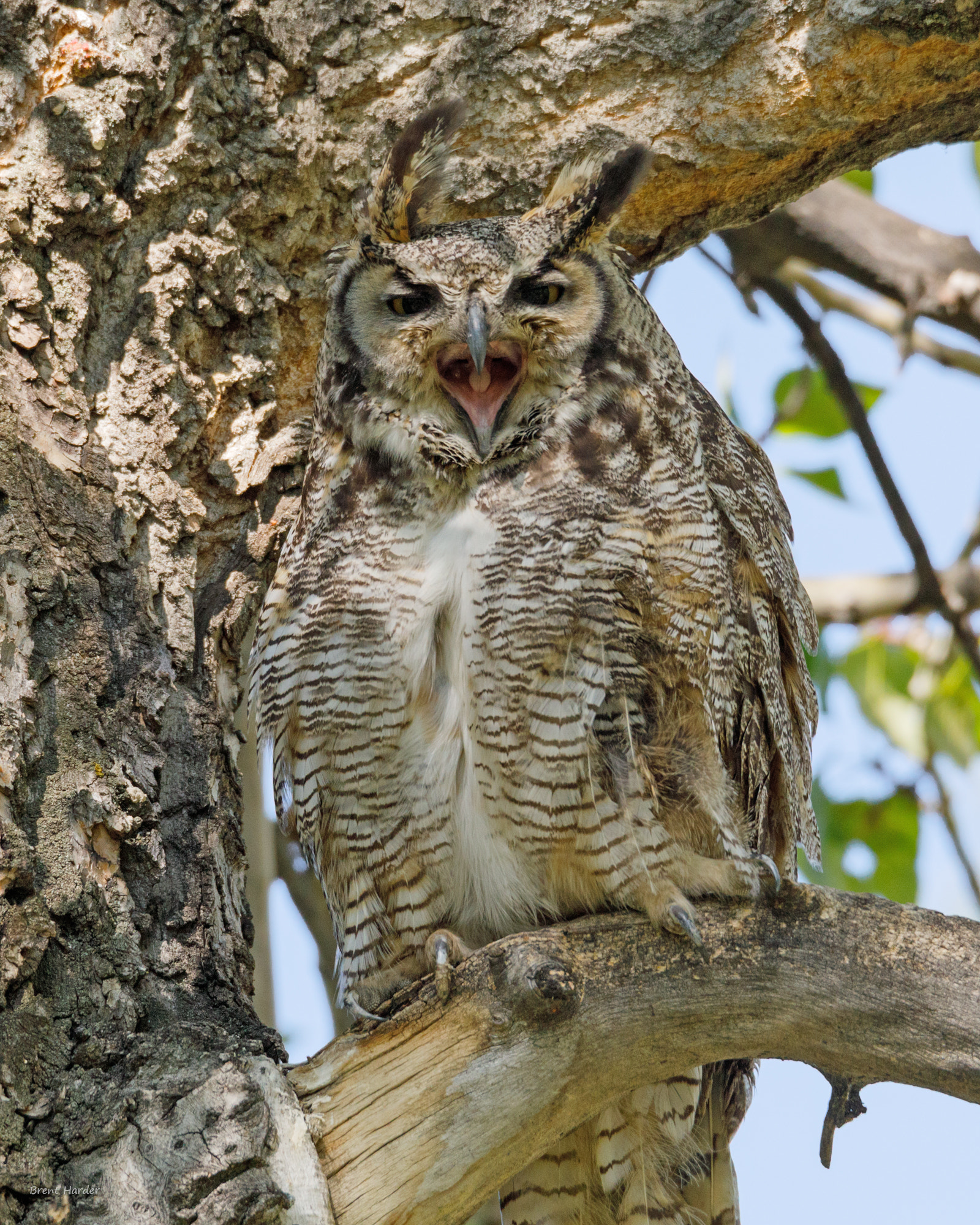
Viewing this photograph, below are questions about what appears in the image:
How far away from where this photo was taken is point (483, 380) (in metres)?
2.44

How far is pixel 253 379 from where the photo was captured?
2660 millimetres

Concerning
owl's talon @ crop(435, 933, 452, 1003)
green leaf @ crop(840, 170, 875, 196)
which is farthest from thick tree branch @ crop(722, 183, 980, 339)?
owl's talon @ crop(435, 933, 452, 1003)

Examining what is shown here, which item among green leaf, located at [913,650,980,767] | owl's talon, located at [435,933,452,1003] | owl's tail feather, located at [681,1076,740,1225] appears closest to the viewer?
owl's talon, located at [435,933,452,1003]

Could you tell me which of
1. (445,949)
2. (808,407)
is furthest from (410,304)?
(808,407)

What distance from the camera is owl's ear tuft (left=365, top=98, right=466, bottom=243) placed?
8.30ft

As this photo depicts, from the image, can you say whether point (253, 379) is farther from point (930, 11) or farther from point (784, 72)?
point (930, 11)

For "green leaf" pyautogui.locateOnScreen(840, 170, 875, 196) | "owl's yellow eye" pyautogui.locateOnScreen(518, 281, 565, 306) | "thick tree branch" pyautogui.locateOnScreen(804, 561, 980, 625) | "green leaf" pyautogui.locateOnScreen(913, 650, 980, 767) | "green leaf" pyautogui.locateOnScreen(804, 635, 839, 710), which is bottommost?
"green leaf" pyautogui.locateOnScreen(913, 650, 980, 767)

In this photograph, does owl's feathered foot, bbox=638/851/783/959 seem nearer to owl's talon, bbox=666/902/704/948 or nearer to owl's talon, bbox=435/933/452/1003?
owl's talon, bbox=666/902/704/948

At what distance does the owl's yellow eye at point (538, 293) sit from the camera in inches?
96.6

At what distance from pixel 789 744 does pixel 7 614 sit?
4.88 ft

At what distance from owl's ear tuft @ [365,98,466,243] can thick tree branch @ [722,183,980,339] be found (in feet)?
3.85

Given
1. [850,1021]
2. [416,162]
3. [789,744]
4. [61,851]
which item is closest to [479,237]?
[416,162]

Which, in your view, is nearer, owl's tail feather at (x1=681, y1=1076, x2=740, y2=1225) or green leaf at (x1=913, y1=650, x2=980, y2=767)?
owl's tail feather at (x1=681, y1=1076, x2=740, y2=1225)

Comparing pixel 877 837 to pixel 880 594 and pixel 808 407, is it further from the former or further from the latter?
pixel 808 407
